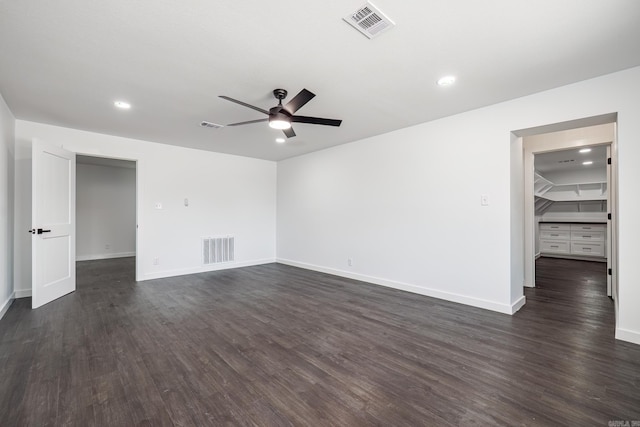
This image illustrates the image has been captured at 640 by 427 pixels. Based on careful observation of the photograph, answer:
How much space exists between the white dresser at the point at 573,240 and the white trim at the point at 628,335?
5.83 m

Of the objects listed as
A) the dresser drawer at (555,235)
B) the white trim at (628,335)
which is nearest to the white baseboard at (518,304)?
the white trim at (628,335)

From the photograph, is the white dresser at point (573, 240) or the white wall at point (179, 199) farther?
the white dresser at point (573, 240)

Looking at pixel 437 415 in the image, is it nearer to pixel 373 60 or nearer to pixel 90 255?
pixel 373 60

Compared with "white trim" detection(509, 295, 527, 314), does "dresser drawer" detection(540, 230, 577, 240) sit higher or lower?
higher

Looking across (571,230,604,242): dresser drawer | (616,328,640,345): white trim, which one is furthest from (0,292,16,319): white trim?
(571,230,604,242): dresser drawer

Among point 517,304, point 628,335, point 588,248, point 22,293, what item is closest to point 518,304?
point 517,304

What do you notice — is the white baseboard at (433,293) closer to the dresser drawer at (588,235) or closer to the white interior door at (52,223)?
the white interior door at (52,223)

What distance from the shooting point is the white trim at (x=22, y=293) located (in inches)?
154

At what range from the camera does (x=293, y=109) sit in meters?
2.72

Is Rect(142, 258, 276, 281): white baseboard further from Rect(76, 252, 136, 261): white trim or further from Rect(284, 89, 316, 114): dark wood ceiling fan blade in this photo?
Rect(284, 89, 316, 114): dark wood ceiling fan blade

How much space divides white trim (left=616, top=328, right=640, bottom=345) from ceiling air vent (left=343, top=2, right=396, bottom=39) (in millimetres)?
3397

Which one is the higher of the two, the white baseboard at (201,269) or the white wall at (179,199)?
the white wall at (179,199)

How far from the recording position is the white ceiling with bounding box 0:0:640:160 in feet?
5.97

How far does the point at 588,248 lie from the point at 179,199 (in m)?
9.70
